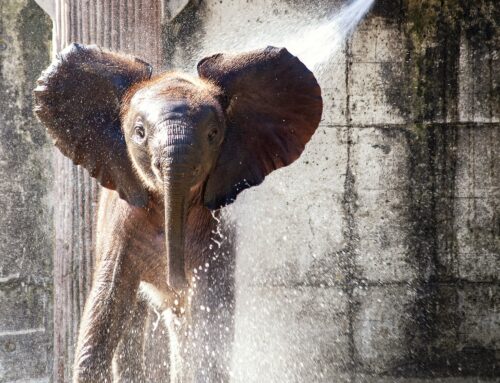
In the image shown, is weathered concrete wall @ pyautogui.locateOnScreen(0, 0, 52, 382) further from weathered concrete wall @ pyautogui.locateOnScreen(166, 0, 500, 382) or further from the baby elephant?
the baby elephant

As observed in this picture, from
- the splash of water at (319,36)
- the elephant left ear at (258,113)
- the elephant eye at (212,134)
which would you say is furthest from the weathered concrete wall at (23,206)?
the elephant eye at (212,134)

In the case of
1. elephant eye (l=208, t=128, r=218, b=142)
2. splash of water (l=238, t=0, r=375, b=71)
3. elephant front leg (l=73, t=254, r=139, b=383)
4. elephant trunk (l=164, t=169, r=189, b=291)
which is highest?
splash of water (l=238, t=0, r=375, b=71)

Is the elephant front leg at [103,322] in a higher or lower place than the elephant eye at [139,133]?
lower

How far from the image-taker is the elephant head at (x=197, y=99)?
326cm

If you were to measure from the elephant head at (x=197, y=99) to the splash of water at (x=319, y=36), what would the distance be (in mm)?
1664

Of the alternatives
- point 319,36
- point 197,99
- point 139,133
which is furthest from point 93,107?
point 319,36

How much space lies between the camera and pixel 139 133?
3184mm

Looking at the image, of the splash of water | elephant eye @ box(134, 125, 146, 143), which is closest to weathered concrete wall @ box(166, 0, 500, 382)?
the splash of water

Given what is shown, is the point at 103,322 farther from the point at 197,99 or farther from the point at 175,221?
the point at 197,99

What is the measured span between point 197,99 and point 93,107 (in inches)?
17.8

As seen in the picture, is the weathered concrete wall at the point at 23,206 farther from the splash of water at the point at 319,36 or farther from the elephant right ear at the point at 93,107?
the elephant right ear at the point at 93,107

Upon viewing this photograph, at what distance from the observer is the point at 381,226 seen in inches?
204

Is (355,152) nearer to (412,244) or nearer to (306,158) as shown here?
(306,158)

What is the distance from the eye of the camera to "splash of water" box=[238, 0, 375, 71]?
504 cm
